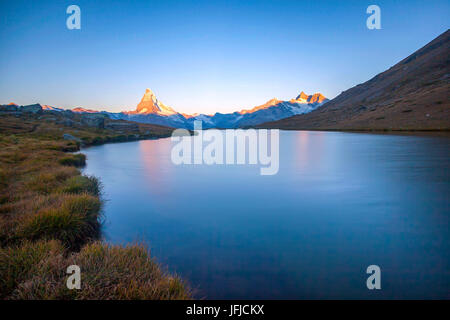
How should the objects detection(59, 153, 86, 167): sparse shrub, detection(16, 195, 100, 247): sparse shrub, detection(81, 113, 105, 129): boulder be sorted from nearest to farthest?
detection(16, 195, 100, 247): sparse shrub < detection(59, 153, 86, 167): sparse shrub < detection(81, 113, 105, 129): boulder

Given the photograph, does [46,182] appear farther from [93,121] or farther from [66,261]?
[93,121]

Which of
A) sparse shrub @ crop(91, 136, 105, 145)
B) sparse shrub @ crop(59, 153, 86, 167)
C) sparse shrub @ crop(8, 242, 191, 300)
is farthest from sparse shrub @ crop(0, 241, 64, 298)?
sparse shrub @ crop(91, 136, 105, 145)

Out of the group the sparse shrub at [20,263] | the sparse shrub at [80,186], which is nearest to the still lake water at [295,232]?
the sparse shrub at [80,186]

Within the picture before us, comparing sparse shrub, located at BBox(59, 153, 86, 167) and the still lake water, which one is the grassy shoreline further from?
sparse shrub, located at BBox(59, 153, 86, 167)

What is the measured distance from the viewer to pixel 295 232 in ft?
30.2

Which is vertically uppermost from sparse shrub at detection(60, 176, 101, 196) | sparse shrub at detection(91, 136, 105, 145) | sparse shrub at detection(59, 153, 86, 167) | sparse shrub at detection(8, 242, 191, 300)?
sparse shrub at detection(91, 136, 105, 145)

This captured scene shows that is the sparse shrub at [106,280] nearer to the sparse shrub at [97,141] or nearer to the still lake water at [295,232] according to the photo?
the still lake water at [295,232]

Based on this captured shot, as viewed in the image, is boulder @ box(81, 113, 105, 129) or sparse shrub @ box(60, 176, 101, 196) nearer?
sparse shrub @ box(60, 176, 101, 196)

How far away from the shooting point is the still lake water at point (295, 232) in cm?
602

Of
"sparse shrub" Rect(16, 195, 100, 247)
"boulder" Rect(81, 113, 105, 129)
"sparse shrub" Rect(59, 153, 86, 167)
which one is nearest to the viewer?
"sparse shrub" Rect(16, 195, 100, 247)

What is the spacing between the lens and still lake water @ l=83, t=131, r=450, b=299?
19.7 feet

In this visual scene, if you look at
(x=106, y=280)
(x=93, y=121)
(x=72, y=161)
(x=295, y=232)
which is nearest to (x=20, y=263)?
(x=106, y=280)
